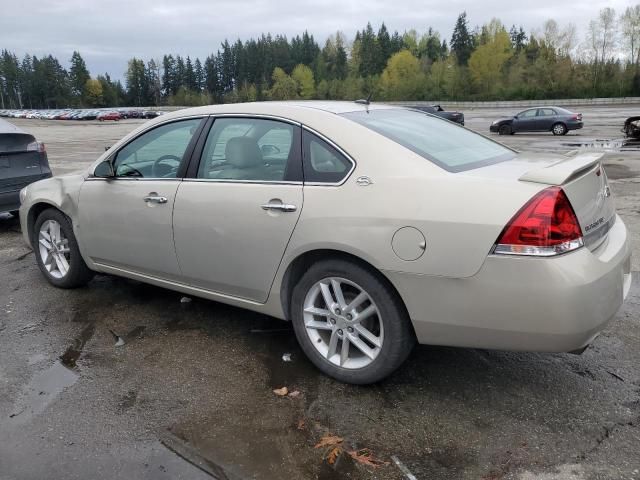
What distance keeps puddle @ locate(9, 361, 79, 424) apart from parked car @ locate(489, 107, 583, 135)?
26.7 meters

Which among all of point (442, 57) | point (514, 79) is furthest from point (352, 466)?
point (442, 57)

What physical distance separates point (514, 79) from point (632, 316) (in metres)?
93.3

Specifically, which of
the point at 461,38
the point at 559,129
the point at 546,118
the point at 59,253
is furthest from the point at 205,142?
the point at 461,38

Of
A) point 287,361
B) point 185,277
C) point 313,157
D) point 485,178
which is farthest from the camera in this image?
point 185,277

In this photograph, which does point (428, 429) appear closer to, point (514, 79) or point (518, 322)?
point (518, 322)

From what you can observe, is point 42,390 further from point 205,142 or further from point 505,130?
point 505,130

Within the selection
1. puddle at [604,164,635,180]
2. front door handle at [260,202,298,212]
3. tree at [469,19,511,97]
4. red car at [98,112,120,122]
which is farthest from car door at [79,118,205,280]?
tree at [469,19,511,97]

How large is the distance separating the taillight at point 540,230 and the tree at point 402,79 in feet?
333

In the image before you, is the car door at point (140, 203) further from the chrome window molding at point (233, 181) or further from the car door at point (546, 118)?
the car door at point (546, 118)

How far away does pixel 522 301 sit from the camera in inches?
99.0

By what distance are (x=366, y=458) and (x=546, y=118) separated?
27481 millimetres

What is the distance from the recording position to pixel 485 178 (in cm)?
273

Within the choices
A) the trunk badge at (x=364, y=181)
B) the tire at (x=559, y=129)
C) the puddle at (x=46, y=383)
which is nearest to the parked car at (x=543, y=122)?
the tire at (x=559, y=129)

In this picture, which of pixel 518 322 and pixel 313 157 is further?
pixel 313 157
